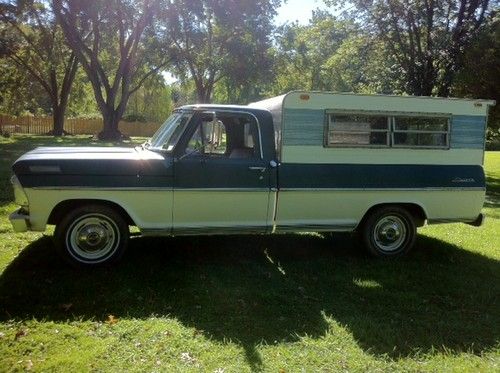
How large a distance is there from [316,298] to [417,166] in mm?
2749

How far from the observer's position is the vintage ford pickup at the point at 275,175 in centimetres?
597

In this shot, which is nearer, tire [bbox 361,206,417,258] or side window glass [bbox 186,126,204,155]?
side window glass [bbox 186,126,204,155]

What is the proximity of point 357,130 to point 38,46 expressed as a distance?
3251 cm

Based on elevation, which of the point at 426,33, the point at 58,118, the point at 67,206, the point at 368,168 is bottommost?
the point at 67,206

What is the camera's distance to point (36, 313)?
189 inches

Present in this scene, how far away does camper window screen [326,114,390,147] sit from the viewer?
6.79 metres

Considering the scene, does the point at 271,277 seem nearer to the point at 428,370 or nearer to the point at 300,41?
the point at 428,370

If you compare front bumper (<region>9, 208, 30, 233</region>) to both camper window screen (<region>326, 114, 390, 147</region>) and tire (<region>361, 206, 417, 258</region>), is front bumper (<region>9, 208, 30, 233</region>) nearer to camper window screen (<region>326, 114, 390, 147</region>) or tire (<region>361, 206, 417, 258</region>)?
camper window screen (<region>326, 114, 390, 147</region>)

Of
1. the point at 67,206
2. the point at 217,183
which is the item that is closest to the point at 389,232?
the point at 217,183

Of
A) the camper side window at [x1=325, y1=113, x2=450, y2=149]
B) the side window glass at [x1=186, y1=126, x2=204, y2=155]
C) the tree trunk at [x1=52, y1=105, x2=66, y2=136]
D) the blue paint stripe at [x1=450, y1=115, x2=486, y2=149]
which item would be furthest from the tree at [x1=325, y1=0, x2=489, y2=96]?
the tree trunk at [x1=52, y1=105, x2=66, y2=136]

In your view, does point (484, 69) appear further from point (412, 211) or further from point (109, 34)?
point (109, 34)

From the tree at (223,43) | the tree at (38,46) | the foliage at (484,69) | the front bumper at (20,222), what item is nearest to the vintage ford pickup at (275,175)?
the front bumper at (20,222)

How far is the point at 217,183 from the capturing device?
6316mm

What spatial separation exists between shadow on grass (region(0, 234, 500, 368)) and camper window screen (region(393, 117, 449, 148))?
1720mm
